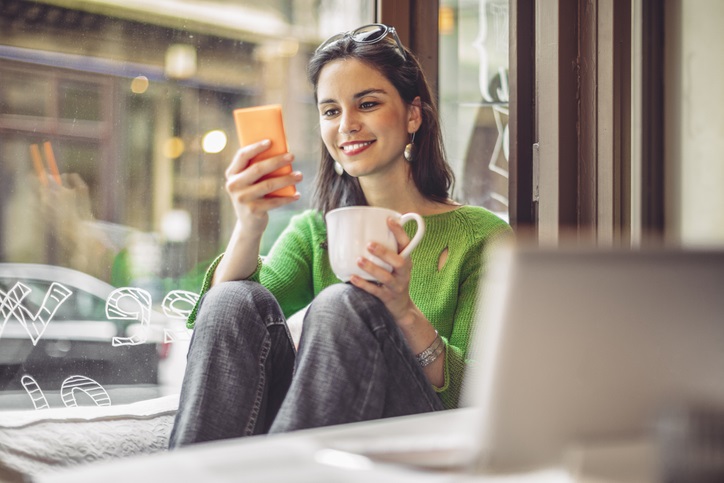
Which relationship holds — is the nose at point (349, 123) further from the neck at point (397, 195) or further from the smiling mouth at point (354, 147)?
the neck at point (397, 195)

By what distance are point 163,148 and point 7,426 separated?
2.32 ft

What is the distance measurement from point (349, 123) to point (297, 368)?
71 centimetres

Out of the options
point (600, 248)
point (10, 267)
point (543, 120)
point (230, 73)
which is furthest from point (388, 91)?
point (600, 248)

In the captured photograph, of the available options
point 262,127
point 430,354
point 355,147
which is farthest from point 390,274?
point 355,147

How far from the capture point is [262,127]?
121cm

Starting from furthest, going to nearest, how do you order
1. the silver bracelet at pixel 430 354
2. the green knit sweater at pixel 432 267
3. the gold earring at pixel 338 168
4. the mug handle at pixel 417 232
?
the gold earring at pixel 338 168 → the green knit sweater at pixel 432 267 → the silver bracelet at pixel 430 354 → the mug handle at pixel 417 232

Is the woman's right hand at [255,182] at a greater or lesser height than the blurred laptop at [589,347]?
greater

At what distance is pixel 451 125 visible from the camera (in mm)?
2008

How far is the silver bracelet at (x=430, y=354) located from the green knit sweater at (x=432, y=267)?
0.13m

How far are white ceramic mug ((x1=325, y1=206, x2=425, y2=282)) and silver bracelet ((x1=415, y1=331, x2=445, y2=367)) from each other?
0.21m

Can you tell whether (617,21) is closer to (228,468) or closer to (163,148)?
(163,148)

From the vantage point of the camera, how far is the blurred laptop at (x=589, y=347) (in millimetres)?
529

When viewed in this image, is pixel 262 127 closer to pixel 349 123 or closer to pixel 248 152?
pixel 248 152

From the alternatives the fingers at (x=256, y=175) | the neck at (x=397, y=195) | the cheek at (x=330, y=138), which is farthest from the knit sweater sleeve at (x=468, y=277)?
the fingers at (x=256, y=175)
